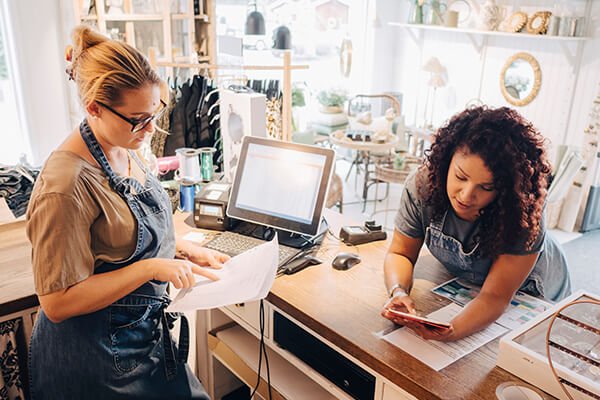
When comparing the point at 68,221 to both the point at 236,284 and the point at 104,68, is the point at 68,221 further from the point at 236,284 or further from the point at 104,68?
the point at 236,284

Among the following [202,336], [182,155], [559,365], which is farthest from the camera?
[182,155]

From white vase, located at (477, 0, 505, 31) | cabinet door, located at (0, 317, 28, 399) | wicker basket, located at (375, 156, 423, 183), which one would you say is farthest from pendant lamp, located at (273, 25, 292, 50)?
cabinet door, located at (0, 317, 28, 399)

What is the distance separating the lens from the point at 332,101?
6555mm

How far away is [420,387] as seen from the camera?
3.85 ft

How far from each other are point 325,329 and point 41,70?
386 cm

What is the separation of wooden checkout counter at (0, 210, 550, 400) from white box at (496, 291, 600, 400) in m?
0.05

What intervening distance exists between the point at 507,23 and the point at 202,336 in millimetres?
4516

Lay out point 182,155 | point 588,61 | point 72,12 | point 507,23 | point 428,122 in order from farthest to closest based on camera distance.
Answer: point 428,122 → point 507,23 → point 588,61 → point 72,12 → point 182,155

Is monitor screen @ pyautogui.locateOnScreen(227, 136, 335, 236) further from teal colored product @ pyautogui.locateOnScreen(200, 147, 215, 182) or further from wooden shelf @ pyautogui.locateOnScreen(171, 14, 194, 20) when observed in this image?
wooden shelf @ pyautogui.locateOnScreen(171, 14, 194, 20)

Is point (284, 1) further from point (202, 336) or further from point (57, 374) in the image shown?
point (57, 374)

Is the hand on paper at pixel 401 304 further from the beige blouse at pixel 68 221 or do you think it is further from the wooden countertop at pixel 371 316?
the beige blouse at pixel 68 221

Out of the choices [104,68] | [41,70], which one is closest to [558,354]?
[104,68]

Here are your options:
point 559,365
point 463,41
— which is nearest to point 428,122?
point 463,41

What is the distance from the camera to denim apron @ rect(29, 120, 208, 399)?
1.27m
